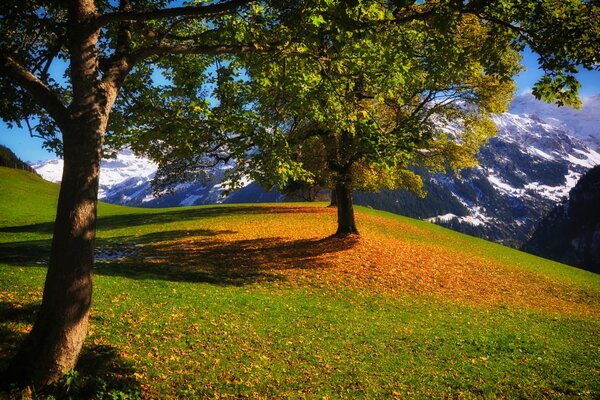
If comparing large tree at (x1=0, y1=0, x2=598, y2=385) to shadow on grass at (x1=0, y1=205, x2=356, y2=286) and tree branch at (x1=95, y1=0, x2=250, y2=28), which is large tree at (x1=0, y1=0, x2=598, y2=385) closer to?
tree branch at (x1=95, y1=0, x2=250, y2=28)

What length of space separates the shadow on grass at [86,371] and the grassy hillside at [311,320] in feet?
0.14

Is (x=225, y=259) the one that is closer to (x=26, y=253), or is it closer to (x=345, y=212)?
(x=345, y=212)

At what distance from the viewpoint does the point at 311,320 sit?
1551 cm

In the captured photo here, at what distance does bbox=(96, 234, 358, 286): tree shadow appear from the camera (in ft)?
66.1

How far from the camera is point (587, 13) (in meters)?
8.81

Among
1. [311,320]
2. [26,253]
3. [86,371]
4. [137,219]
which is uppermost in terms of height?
[137,219]

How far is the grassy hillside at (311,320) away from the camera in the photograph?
33.0 feet

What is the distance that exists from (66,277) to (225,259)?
17202 mm

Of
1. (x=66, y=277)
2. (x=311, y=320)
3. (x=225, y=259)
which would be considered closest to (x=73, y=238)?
(x=66, y=277)

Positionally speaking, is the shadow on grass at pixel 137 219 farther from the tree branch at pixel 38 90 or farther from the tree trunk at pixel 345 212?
the tree branch at pixel 38 90

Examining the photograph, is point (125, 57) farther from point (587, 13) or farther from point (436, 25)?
point (587, 13)

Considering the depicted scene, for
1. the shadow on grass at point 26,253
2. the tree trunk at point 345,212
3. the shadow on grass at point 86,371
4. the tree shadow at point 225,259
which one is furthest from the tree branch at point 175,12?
the tree trunk at point 345,212

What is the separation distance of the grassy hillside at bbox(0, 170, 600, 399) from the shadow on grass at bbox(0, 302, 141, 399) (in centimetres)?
4

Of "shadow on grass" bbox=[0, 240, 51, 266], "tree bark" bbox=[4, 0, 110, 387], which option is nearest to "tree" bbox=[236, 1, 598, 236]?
"tree bark" bbox=[4, 0, 110, 387]
